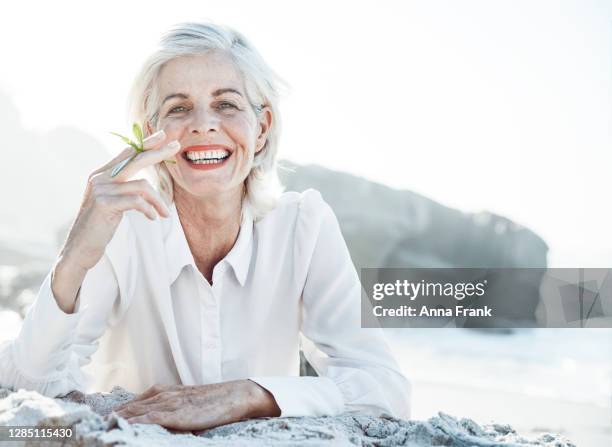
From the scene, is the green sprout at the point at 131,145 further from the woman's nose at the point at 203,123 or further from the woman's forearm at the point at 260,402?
the woman's forearm at the point at 260,402

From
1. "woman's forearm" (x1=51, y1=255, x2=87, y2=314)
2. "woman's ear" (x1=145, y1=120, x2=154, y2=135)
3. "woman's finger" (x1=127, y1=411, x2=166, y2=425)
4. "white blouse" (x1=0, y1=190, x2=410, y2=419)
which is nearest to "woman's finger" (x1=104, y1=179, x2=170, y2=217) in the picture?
"woman's forearm" (x1=51, y1=255, x2=87, y2=314)

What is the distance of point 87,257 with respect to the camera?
1747 mm

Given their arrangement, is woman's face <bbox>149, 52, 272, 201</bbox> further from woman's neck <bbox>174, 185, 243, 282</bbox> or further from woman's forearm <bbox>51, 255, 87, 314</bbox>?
woman's forearm <bbox>51, 255, 87, 314</bbox>

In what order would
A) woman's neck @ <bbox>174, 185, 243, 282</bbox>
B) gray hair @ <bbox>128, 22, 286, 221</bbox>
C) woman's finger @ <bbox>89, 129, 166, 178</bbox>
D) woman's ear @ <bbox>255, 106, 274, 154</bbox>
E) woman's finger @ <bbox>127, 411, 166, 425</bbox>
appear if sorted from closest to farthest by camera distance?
1. woman's finger @ <bbox>127, 411, 166, 425</bbox>
2. woman's finger @ <bbox>89, 129, 166, 178</bbox>
3. gray hair @ <bbox>128, 22, 286, 221</bbox>
4. woman's neck @ <bbox>174, 185, 243, 282</bbox>
5. woman's ear @ <bbox>255, 106, 274, 154</bbox>

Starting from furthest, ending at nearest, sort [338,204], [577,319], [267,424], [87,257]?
A: [338,204], [577,319], [87,257], [267,424]

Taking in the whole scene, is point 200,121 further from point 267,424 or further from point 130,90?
point 267,424

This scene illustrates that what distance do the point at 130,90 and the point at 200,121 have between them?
1.24 feet

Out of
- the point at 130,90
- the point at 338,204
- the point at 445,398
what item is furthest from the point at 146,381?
the point at 338,204

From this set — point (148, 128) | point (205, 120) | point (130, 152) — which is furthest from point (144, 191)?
point (148, 128)

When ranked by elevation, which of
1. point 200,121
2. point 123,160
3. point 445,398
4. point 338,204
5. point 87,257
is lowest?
point 445,398

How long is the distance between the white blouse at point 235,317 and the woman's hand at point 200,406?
0.21m

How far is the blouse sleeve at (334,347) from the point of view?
1786 mm

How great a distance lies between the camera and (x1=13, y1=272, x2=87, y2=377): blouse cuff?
1.77 meters

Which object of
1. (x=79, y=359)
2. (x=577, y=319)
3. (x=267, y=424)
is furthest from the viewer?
(x=577, y=319)
